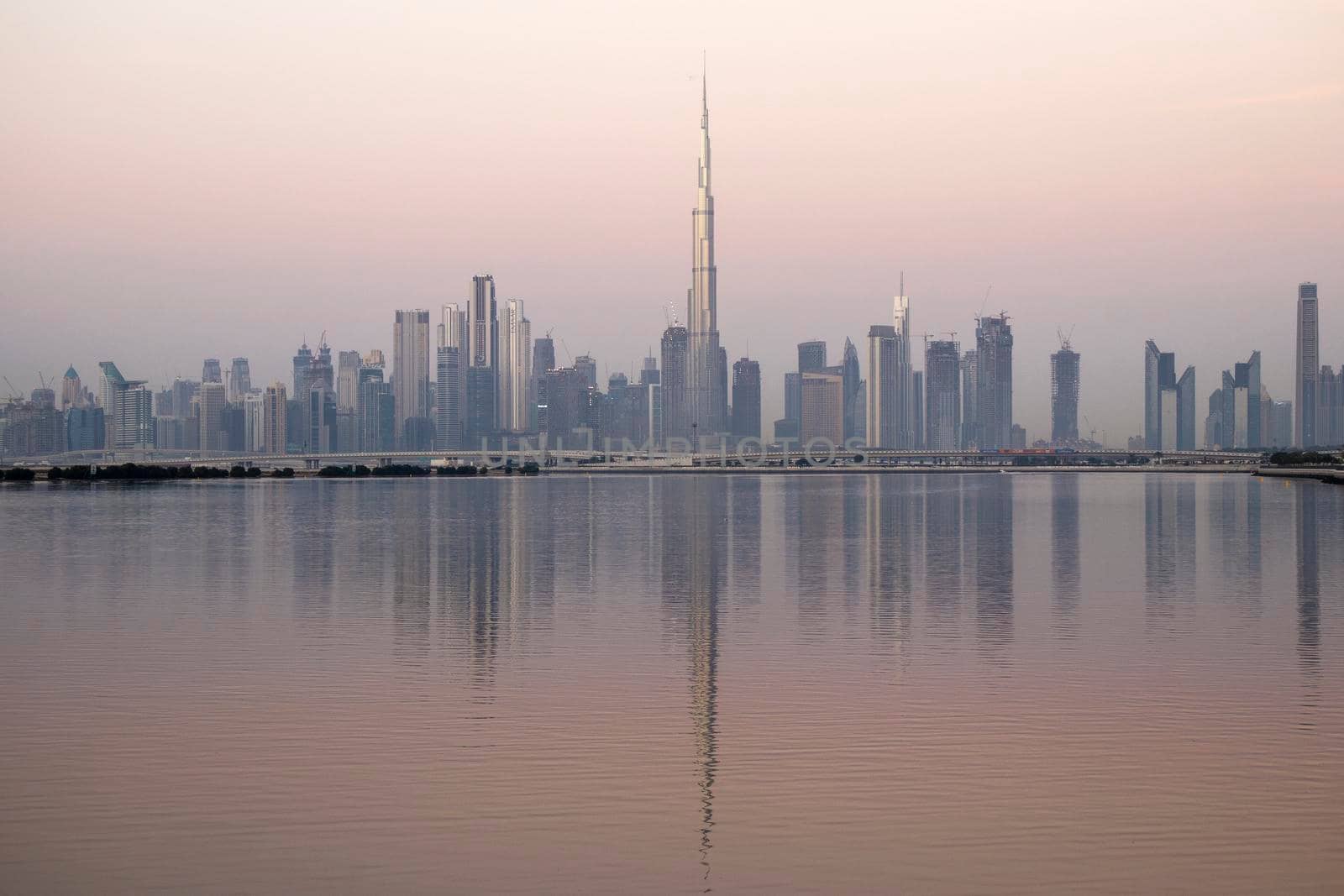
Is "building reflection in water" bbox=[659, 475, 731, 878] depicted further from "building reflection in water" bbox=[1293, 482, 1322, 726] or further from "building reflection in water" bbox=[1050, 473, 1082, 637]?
"building reflection in water" bbox=[1293, 482, 1322, 726]

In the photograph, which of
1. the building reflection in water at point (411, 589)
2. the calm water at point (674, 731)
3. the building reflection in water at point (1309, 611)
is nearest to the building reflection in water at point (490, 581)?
the calm water at point (674, 731)

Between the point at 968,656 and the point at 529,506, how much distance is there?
70766mm

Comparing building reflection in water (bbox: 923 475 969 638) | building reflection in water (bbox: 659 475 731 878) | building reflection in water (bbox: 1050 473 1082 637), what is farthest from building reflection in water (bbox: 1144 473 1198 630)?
building reflection in water (bbox: 659 475 731 878)

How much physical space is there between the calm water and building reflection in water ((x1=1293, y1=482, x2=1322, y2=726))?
13 centimetres

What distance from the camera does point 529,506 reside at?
90812 millimetres

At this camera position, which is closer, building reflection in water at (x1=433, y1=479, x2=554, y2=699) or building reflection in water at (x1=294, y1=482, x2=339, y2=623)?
building reflection in water at (x1=433, y1=479, x2=554, y2=699)

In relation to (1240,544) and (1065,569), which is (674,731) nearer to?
(1065,569)

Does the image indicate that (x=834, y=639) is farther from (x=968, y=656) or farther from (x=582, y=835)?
(x=582, y=835)

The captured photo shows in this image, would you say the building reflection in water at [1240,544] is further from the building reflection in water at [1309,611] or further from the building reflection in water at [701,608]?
the building reflection in water at [701,608]

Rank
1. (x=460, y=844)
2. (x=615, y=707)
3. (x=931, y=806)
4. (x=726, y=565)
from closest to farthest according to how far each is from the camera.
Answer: (x=460, y=844)
(x=931, y=806)
(x=615, y=707)
(x=726, y=565)

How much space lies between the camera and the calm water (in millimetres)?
10984

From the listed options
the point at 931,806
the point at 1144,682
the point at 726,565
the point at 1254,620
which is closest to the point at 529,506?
the point at 726,565

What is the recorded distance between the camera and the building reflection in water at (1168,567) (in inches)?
1059

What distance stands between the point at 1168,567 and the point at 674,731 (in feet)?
84.6
